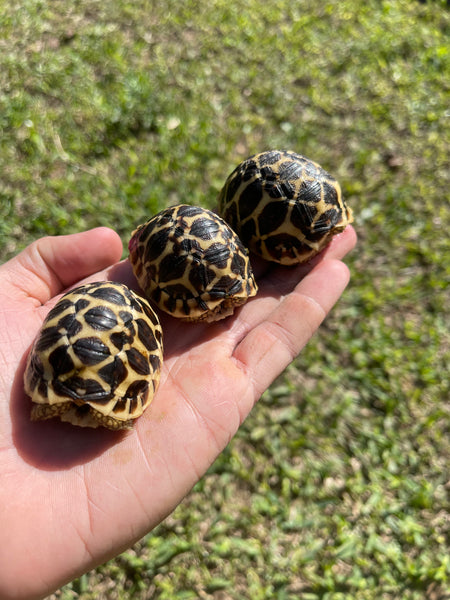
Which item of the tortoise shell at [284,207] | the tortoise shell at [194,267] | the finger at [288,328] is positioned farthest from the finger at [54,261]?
the finger at [288,328]

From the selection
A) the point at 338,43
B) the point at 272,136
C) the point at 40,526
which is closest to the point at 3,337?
the point at 40,526

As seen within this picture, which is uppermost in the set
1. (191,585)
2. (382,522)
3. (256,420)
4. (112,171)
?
(112,171)

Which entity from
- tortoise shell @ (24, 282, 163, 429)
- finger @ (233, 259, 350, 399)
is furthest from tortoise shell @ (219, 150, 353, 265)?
tortoise shell @ (24, 282, 163, 429)

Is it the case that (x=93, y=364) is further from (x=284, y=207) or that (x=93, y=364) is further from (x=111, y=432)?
(x=284, y=207)

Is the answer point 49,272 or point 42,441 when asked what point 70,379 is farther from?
point 49,272

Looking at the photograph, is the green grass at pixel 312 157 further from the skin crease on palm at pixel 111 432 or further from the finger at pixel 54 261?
the finger at pixel 54 261

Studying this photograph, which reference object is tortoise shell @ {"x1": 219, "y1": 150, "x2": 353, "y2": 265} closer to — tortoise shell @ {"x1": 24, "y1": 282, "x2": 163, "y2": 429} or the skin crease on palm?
the skin crease on palm
